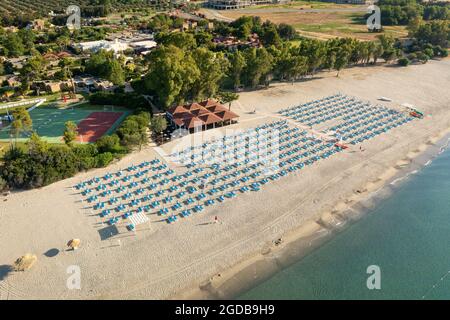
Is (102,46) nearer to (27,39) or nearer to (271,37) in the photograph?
(27,39)

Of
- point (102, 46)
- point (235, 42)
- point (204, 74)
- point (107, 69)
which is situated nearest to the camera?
point (204, 74)

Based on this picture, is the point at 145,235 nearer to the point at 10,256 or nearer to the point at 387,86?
the point at 10,256

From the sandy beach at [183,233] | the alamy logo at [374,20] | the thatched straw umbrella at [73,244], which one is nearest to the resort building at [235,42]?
the alamy logo at [374,20]

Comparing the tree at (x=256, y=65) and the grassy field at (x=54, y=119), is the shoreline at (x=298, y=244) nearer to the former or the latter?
the grassy field at (x=54, y=119)

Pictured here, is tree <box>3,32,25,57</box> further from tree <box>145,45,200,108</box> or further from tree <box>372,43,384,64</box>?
tree <box>372,43,384,64</box>

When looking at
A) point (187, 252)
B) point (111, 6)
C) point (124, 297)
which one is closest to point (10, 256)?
point (124, 297)

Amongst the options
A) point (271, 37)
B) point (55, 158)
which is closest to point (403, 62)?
point (271, 37)

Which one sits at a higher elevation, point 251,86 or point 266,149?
point 251,86
